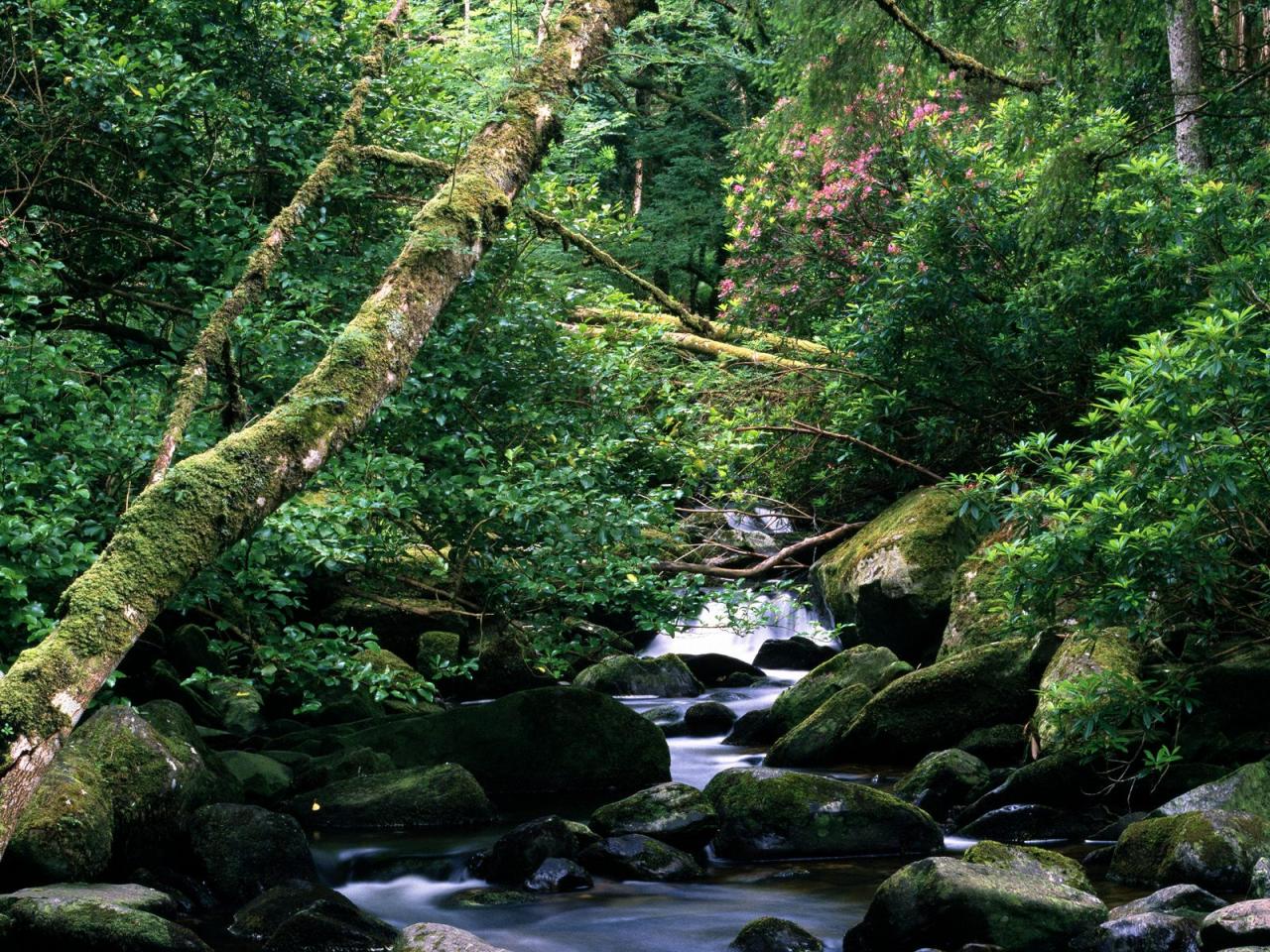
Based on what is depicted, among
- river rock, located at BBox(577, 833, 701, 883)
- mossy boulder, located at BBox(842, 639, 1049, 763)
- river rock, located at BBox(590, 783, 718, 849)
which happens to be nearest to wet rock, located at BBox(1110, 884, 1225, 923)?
river rock, located at BBox(577, 833, 701, 883)

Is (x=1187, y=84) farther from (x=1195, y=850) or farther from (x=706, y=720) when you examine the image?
(x=1195, y=850)

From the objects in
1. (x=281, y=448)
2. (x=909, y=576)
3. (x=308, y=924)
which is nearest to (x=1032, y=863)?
(x=308, y=924)

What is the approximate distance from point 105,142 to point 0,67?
71 centimetres

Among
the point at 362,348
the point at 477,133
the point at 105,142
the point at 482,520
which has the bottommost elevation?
the point at 482,520

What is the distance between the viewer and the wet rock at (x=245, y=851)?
6371 mm

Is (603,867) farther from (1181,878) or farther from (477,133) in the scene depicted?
(477,133)

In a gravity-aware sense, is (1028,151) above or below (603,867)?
above

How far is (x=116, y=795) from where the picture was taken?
6.44 metres

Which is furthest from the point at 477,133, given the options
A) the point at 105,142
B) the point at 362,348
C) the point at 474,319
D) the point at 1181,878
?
the point at 1181,878

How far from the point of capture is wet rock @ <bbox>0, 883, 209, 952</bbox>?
17.0ft

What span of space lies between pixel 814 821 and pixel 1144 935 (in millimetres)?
2275

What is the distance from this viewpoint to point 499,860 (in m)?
6.92

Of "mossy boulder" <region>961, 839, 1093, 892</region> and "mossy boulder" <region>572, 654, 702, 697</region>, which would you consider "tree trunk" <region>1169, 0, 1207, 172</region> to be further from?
"mossy boulder" <region>961, 839, 1093, 892</region>

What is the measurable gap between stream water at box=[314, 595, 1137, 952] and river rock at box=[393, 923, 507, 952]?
2.34 feet
